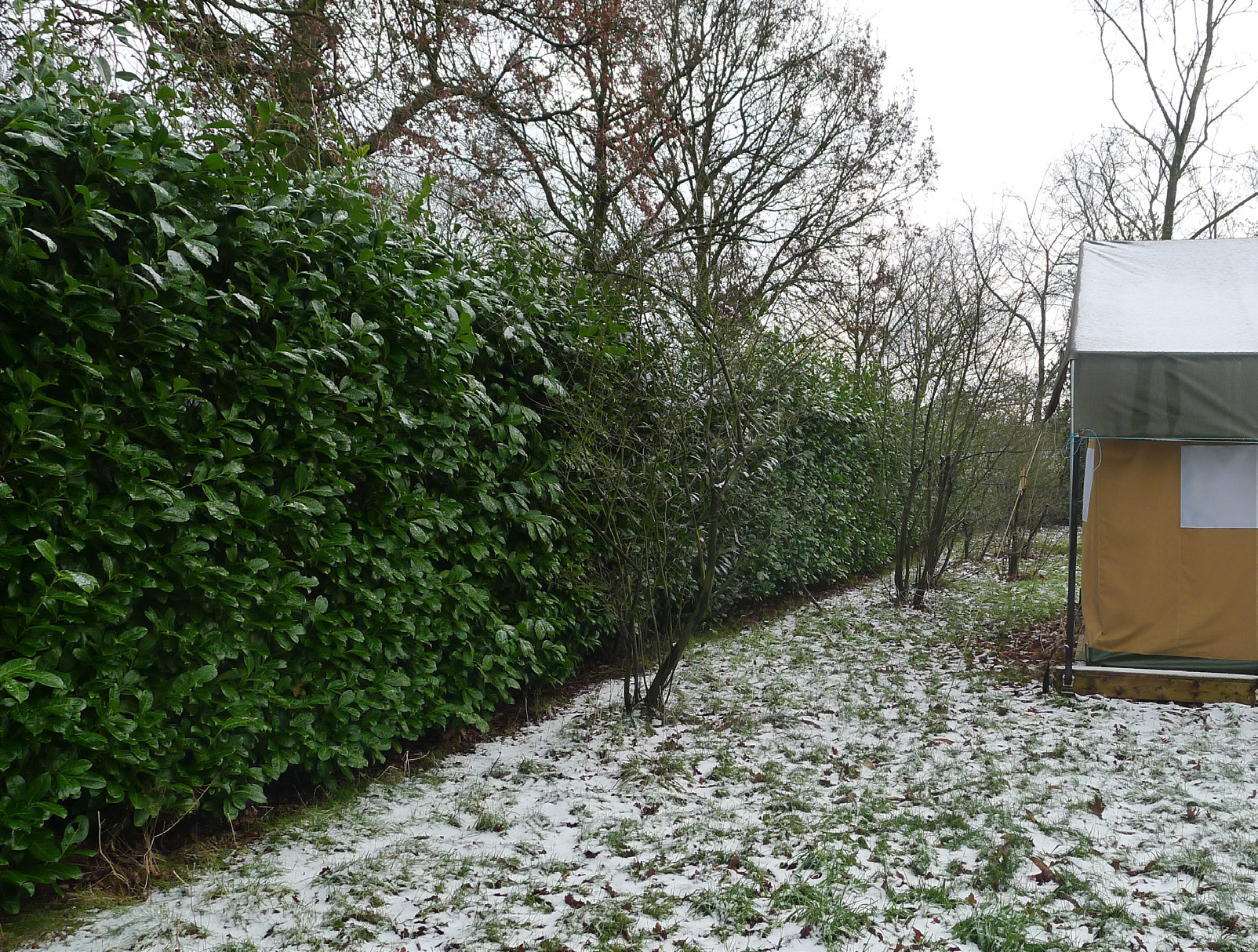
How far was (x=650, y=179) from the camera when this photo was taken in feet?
31.4

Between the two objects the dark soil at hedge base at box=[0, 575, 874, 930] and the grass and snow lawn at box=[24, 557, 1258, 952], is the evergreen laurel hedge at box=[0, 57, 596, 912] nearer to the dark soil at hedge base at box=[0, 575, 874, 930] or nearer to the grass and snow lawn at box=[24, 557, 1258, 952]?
the dark soil at hedge base at box=[0, 575, 874, 930]

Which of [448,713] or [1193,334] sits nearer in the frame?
[448,713]

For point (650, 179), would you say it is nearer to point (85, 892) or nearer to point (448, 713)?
point (448, 713)

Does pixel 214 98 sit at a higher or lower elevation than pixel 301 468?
higher

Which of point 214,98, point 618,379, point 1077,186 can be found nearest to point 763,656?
point 618,379

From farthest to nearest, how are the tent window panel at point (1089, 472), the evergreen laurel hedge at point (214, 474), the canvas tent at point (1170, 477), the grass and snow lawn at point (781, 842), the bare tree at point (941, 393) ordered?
the bare tree at point (941, 393) < the tent window panel at point (1089, 472) < the canvas tent at point (1170, 477) < the grass and snow lawn at point (781, 842) < the evergreen laurel hedge at point (214, 474)

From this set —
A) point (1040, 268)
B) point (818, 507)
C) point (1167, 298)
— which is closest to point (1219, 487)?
point (1167, 298)

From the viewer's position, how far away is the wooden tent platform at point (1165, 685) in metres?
5.20

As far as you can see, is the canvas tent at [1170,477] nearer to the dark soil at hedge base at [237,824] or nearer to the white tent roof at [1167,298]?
the white tent roof at [1167,298]

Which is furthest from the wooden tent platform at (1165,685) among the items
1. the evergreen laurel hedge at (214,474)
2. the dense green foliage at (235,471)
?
the evergreen laurel hedge at (214,474)

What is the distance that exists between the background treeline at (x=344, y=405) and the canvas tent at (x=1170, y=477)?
2.26 meters

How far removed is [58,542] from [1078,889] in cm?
Result: 352

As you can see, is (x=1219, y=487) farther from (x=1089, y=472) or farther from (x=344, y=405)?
(x=344, y=405)

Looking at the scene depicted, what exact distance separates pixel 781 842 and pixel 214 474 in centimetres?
254
